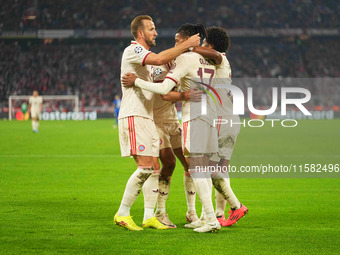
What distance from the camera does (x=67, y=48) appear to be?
52.0 meters

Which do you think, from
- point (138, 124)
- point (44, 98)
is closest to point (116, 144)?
point (138, 124)

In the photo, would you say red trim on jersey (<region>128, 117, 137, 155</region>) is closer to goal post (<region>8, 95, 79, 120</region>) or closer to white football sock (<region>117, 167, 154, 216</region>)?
white football sock (<region>117, 167, 154, 216</region>)

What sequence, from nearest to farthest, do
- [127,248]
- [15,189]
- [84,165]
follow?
[127,248]
[15,189]
[84,165]

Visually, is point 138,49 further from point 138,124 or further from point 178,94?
point 138,124

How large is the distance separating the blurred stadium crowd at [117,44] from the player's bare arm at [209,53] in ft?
139

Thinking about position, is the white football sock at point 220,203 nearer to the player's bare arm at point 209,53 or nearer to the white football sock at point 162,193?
the white football sock at point 162,193

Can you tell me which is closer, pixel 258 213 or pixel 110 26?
pixel 258 213

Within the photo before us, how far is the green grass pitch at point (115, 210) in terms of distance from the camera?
18.0 ft

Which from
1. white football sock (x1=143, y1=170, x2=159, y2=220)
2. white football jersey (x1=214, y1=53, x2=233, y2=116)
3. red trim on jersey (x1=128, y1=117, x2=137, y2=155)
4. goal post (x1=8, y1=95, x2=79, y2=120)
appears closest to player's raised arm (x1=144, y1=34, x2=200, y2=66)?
white football jersey (x1=214, y1=53, x2=233, y2=116)

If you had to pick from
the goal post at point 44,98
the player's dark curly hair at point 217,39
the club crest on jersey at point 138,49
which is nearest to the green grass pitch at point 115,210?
the club crest on jersey at point 138,49

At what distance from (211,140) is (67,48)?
47.4 meters

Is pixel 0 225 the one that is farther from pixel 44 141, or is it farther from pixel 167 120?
pixel 44 141

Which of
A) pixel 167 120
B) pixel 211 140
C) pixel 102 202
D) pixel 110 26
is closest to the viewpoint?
pixel 211 140

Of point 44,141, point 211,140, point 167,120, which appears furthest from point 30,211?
point 44,141
